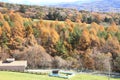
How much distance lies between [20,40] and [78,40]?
1571cm

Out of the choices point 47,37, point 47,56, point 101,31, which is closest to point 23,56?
point 47,56

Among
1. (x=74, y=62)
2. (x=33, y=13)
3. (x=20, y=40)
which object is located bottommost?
(x=74, y=62)

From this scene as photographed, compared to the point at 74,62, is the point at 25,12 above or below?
above

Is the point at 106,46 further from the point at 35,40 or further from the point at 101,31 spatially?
the point at 35,40

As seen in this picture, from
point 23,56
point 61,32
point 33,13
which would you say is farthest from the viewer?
point 33,13

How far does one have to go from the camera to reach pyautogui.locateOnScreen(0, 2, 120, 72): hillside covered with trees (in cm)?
8444

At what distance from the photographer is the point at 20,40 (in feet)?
301

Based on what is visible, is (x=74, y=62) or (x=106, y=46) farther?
(x=106, y=46)

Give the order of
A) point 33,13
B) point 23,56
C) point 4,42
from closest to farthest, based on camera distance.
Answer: point 23,56 < point 4,42 < point 33,13

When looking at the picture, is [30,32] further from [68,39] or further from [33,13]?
[33,13]

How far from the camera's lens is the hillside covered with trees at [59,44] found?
8444cm

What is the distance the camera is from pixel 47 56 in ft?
279

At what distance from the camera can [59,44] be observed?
91625 mm

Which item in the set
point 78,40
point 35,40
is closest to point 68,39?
point 78,40
